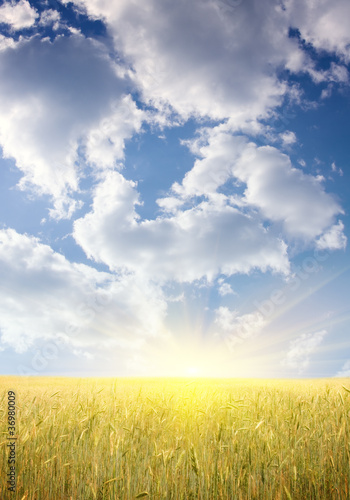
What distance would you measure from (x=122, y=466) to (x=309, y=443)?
2459 millimetres

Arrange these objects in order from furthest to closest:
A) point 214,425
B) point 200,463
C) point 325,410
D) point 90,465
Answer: point 325,410, point 214,425, point 90,465, point 200,463

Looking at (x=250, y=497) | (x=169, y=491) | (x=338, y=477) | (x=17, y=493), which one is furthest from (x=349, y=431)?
(x=17, y=493)

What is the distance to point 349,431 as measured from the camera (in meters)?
5.04

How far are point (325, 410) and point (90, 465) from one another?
474cm

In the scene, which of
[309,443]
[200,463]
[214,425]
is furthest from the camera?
[214,425]

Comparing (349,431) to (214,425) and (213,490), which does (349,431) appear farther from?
(213,490)

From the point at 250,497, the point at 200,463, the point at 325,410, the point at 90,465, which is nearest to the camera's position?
the point at 250,497

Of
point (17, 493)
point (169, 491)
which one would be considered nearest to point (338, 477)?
point (169, 491)

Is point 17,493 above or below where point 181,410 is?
below

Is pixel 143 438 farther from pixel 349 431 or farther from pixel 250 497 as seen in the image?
pixel 349 431

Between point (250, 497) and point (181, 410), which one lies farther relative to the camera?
point (181, 410)

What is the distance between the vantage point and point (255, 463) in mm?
4203

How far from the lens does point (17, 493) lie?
3.71 metres

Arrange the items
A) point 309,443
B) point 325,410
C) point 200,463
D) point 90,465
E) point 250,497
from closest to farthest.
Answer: point 250,497 → point 200,463 → point 90,465 → point 309,443 → point 325,410
